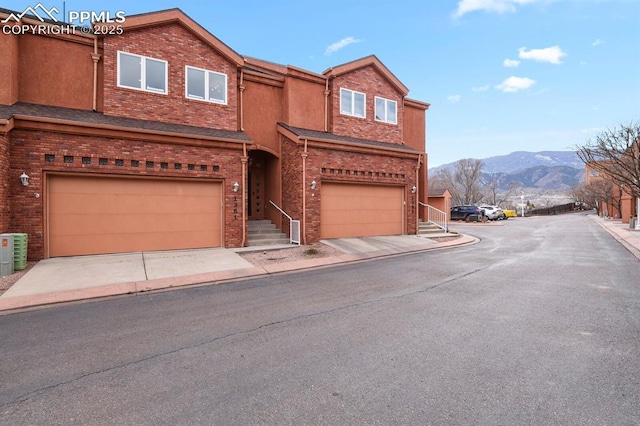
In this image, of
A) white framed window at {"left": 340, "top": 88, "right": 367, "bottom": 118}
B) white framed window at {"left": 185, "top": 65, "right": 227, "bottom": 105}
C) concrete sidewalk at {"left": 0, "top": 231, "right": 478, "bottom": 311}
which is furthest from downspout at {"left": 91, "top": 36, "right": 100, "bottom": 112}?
white framed window at {"left": 340, "top": 88, "right": 367, "bottom": 118}

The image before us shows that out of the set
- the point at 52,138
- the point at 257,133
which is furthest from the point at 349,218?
the point at 52,138

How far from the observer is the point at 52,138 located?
970 centimetres

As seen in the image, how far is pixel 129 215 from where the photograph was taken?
11.0 meters

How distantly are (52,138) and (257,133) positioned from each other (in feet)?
23.8

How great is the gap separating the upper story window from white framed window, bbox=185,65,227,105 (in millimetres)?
869

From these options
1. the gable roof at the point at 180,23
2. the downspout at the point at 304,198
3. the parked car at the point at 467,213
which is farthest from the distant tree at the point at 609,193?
the gable roof at the point at 180,23

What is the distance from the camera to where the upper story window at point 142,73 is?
11617 mm

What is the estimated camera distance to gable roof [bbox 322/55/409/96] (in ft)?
52.6

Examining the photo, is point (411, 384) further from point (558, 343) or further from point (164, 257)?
point (164, 257)

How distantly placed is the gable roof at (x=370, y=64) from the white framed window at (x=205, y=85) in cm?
534

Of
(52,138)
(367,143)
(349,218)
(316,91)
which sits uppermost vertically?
(316,91)

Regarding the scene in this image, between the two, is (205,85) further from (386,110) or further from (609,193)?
(609,193)

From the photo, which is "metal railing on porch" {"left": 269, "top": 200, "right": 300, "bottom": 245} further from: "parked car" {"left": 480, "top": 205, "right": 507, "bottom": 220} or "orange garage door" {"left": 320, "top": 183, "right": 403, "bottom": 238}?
"parked car" {"left": 480, "top": 205, "right": 507, "bottom": 220}

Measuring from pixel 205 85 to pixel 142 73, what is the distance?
7.33ft
